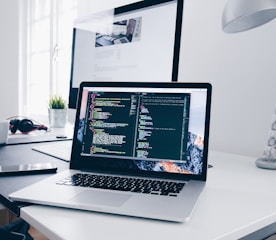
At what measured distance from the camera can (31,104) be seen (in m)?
3.04

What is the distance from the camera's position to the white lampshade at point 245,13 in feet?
2.11

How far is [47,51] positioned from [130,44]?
206cm

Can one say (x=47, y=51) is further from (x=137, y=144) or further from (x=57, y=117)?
(x=137, y=144)

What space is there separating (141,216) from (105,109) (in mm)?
351

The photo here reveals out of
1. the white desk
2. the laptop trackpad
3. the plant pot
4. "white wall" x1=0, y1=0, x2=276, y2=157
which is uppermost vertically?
"white wall" x1=0, y1=0, x2=276, y2=157

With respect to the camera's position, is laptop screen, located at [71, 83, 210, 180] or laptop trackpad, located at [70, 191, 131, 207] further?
laptop screen, located at [71, 83, 210, 180]

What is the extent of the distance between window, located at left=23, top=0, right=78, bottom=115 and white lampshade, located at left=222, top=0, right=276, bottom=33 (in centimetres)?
178

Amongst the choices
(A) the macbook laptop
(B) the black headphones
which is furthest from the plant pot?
(A) the macbook laptop

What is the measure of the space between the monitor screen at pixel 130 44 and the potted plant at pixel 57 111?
42cm

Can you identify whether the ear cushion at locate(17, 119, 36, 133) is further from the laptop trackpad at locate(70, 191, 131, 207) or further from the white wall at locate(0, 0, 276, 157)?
the laptop trackpad at locate(70, 191, 131, 207)

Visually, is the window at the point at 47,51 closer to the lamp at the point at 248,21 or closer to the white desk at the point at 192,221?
the lamp at the point at 248,21

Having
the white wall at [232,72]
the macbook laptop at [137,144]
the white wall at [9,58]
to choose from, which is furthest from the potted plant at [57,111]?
the white wall at [9,58]

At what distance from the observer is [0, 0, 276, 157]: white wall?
0.97m

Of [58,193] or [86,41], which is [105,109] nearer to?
[58,193]
